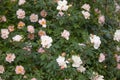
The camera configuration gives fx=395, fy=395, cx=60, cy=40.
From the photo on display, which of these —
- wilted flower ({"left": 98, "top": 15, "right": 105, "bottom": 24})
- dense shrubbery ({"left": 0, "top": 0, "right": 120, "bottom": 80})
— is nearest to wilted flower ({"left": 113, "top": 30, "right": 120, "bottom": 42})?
dense shrubbery ({"left": 0, "top": 0, "right": 120, "bottom": 80})

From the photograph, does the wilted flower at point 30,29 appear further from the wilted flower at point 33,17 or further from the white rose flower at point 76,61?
the white rose flower at point 76,61

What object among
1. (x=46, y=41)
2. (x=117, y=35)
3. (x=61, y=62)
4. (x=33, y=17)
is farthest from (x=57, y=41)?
(x=117, y=35)

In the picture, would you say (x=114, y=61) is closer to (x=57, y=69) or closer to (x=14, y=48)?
(x=57, y=69)

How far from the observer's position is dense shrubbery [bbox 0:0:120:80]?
3248 mm

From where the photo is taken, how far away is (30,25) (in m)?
3.50

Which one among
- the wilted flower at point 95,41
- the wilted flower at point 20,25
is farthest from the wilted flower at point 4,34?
the wilted flower at point 95,41

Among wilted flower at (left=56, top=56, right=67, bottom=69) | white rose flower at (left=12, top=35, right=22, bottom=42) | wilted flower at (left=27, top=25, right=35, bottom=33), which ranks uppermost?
wilted flower at (left=27, top=25, right=35, bottom=33)

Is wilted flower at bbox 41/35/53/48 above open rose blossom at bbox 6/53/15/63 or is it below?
above

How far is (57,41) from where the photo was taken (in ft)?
11.0

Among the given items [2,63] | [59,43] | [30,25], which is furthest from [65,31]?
[2,63]

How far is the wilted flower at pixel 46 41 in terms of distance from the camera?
3254mm

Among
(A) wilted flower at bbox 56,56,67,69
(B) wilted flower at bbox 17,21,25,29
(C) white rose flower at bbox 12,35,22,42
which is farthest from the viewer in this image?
(B) wilted flower at bbox 17,21,25,29

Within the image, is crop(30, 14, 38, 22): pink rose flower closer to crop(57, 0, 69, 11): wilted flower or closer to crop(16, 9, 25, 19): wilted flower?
crop(16, 9, 25, 19): wilted flower

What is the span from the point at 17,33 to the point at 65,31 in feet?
1.39
